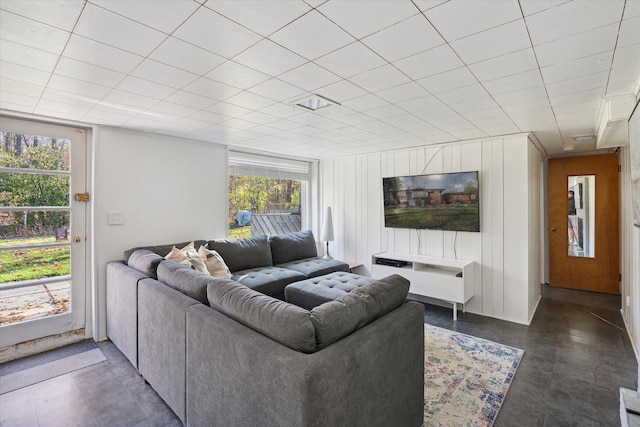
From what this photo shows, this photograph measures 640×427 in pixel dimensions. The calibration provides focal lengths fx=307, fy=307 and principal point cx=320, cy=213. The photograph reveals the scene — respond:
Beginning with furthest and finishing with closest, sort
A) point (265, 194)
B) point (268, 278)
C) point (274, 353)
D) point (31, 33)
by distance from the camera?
point (265, 194), point (268, 278), point (31, 33), point (274, 353)

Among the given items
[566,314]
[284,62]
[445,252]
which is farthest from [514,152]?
[284,62]

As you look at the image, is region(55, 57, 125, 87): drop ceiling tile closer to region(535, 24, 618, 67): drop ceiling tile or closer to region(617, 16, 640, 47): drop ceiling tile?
region(535, 24, 618, 67): drop ceiling tile

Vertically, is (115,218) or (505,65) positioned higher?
(505,65)

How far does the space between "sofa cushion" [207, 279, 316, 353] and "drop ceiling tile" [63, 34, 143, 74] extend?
4.52 feet

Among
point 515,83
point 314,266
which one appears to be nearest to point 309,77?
point 515,83

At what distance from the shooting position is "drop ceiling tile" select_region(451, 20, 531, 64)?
4.83 feet

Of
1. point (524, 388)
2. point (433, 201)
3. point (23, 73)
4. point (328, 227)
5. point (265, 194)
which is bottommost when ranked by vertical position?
point (524, 388)

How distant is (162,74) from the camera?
195cm

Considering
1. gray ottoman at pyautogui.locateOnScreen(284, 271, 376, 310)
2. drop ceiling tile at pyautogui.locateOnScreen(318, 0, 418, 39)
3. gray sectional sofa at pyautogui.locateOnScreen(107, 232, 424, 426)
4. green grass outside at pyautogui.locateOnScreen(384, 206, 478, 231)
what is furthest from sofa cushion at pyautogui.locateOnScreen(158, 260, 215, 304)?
green grass outside at pyautogui.locateOnScreen(384, 206, 478, 231)

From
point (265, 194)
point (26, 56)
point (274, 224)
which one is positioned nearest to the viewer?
point (26, 56)

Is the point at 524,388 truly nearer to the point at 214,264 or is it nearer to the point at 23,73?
the point at 214,264

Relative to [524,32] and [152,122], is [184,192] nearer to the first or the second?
[152,122]

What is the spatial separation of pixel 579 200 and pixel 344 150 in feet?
12.9

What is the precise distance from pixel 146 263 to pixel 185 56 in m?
1.74
